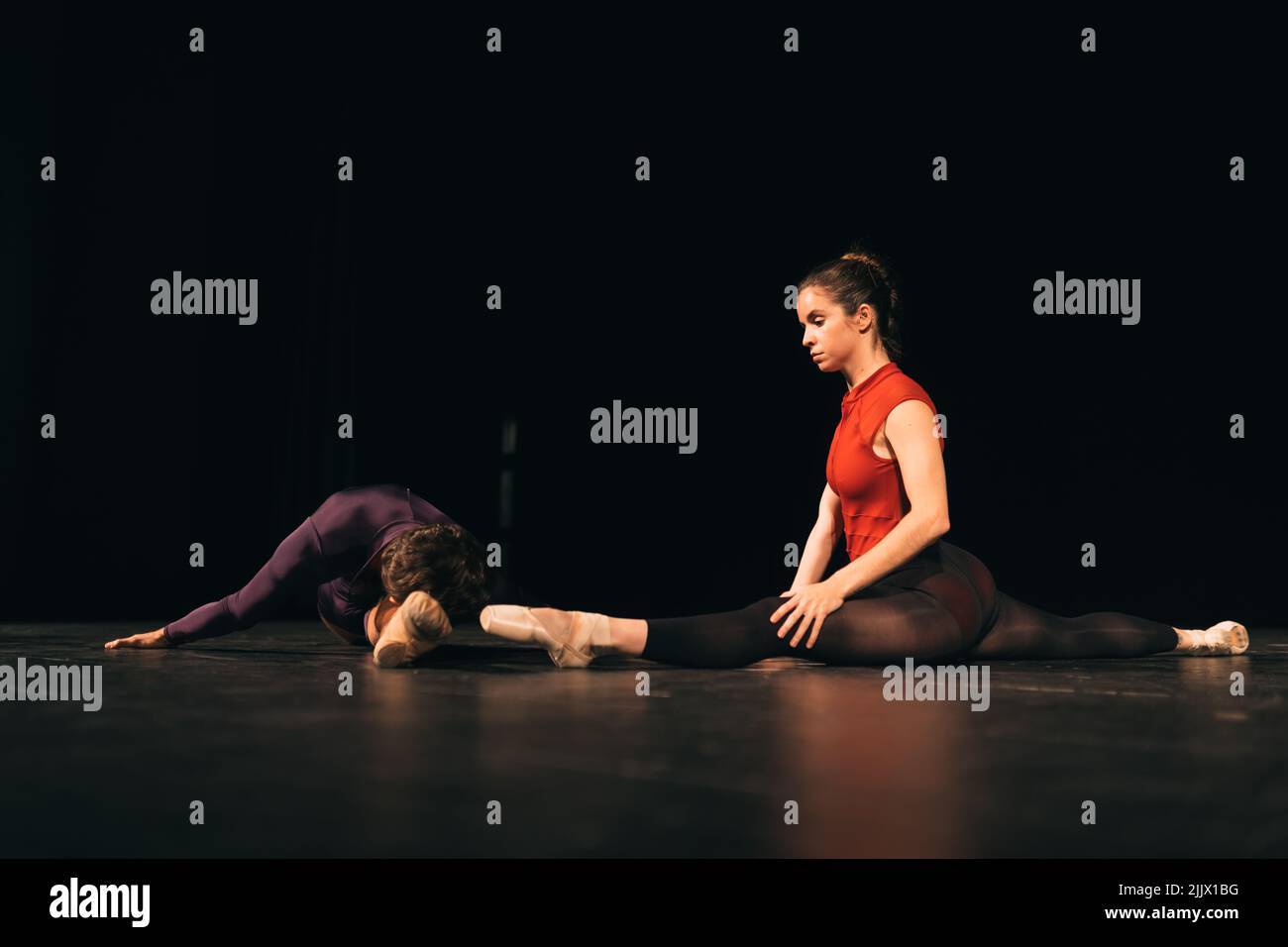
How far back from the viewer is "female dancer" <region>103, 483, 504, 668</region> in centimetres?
254


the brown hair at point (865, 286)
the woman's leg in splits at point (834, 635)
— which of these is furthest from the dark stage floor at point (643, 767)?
the brown hair at point (865, 286)

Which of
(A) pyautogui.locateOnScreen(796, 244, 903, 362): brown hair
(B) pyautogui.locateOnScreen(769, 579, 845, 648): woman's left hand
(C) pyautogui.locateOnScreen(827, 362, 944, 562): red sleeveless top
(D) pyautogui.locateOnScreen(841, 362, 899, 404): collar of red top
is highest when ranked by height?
(A) pyautogui.locateOnScreen(796, 244, 903, 362): brown hair

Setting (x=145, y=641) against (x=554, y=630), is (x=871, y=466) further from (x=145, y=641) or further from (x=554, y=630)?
(x=145, y=641)

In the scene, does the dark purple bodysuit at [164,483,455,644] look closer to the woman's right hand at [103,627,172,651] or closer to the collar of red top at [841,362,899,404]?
the woman's right hand at [103,627,172,651]

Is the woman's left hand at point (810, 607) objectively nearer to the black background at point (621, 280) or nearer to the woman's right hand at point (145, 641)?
the woman's right hand at point (145, 641)

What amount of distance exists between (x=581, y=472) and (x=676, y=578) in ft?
1.83

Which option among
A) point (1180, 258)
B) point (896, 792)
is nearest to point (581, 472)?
point (1180, 258)

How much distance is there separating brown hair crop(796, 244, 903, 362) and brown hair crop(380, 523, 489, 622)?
92 cm

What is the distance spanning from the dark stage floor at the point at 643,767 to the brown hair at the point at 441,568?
0.20 meters

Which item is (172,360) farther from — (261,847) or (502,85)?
(261,847)

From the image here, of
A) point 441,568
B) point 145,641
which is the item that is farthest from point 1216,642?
point 145,641

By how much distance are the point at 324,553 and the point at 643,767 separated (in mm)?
1375

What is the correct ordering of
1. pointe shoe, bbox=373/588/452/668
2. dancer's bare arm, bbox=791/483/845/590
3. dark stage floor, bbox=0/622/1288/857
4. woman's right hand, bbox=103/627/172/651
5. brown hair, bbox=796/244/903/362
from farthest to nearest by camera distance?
woman's right hand, bbox=103/627/172/651 → dancer's bare arm, bbox=791/483/845/590 → brown hair, bbox=796/244/903/362 → pointe shoe, bbox=373/588/452/668 → dark stage floor, bbox=0/622/1288/857

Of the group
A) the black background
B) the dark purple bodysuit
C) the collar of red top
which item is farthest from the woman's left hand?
the black background
